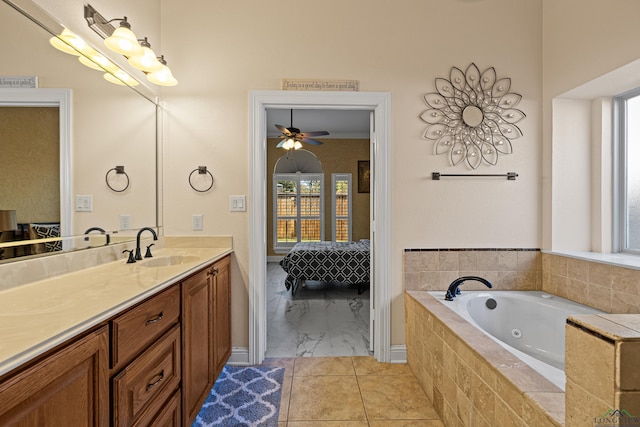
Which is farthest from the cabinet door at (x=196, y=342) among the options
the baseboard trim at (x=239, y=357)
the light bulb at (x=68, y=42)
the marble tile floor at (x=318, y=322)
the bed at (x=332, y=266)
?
the bed at (x=332, y=266)

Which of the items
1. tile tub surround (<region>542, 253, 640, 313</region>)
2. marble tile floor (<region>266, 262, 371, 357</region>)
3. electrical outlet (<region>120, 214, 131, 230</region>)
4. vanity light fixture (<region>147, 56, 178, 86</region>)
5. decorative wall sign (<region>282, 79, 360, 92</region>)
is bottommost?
marble tile floor (<region>266, 262, 371, 357</region>)

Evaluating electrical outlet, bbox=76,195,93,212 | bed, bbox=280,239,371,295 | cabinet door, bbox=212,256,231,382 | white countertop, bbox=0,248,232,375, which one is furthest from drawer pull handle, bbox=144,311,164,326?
bed, bbox=280,239,371,295

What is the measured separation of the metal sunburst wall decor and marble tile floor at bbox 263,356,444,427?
169 cm

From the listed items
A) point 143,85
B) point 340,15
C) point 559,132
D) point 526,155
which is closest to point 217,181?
point 143,85

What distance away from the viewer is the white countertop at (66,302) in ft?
2.30

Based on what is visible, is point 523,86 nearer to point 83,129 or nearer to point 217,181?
point 217,181

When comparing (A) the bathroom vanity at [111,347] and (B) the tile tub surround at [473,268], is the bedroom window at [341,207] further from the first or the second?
(A) the bathroom vanity at [111,347]

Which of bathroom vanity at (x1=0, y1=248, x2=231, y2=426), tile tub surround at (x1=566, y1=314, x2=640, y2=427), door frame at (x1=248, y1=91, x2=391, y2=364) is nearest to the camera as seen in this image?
tile tub surround at (x1=566, y1=314, x2=640, y2=427)

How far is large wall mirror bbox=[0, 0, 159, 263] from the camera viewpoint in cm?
119

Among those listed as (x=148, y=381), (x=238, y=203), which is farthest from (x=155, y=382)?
(x=238, y=203)

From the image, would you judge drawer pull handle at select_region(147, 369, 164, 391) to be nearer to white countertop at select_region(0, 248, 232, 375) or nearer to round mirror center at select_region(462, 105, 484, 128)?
white countertop at select_region(0, 248, 232, 375)

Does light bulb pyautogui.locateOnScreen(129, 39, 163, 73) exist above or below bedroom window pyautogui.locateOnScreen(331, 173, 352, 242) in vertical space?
above

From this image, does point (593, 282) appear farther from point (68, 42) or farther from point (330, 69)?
point (68, 42)

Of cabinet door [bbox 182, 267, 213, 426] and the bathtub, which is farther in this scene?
the bathtub
